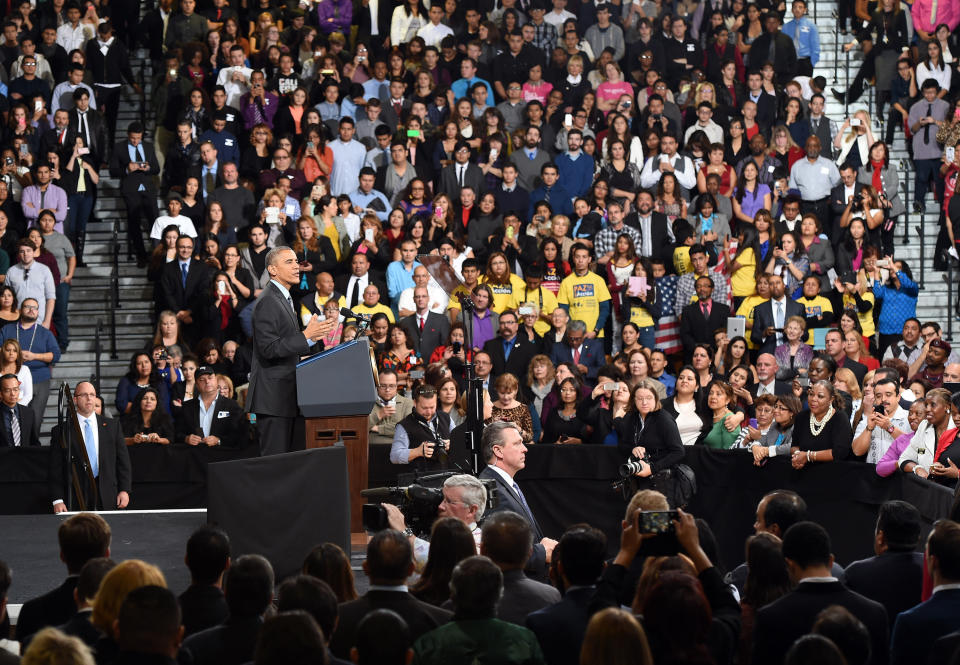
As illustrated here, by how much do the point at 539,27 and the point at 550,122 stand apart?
2.10 m

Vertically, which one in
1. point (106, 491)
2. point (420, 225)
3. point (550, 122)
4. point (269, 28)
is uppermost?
point (269, 28)

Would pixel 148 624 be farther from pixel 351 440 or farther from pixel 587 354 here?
pixel 587 354

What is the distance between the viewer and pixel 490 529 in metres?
5.54

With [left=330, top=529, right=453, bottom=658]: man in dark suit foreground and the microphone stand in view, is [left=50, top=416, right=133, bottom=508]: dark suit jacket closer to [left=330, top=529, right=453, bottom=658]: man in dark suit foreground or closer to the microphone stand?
the microphone stand

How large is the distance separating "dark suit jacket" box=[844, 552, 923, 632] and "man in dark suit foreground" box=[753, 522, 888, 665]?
2.56 feet

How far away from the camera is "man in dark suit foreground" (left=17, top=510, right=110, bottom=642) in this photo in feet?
17.8

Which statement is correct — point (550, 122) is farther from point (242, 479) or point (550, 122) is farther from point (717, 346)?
point (242, 479)

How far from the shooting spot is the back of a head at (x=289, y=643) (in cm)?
417

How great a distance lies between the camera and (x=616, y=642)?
4098 mm

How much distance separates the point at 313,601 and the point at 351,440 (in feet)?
10.2

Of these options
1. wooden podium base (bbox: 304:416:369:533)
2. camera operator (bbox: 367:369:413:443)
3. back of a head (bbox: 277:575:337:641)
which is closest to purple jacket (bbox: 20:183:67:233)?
camera operator (bbox: 367:369:413:443)

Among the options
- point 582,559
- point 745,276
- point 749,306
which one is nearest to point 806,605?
point 582,559

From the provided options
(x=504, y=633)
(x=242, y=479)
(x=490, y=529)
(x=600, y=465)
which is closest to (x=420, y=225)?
(x=600, y=465)

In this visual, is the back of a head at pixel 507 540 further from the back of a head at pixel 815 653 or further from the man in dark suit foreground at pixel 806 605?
the back of a head at pixel 815 653
